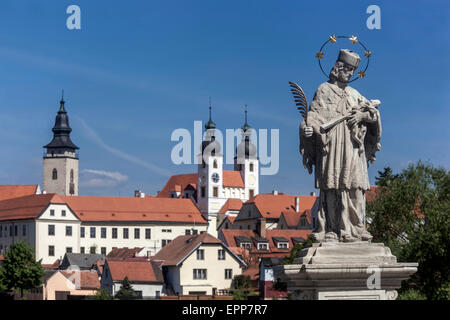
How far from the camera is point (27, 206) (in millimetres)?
157000

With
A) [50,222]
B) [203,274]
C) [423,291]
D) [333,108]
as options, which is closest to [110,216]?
[50,222]

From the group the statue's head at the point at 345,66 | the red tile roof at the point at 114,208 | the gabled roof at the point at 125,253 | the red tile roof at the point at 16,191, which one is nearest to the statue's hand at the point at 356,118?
the statue's head at the point at 345,66

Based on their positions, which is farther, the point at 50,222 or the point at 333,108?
the point at 50,222

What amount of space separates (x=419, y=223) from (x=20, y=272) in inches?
2639

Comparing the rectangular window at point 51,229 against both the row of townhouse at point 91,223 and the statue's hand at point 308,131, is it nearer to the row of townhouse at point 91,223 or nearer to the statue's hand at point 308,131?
the row of townhouse at point 91,223

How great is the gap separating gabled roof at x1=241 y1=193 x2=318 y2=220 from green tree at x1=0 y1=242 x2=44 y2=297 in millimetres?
85365

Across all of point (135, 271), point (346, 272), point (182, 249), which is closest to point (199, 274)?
point (182, 249)

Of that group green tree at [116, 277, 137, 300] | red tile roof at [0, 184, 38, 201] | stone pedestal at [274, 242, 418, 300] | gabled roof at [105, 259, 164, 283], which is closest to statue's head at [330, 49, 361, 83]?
stone pedestal at [274, 242, 418, 300]

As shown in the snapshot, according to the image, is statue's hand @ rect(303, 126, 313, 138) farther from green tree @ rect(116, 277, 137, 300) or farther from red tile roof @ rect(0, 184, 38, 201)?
red tile roof @ rect(0, 184, 38, 201)

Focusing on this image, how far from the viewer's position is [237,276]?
96375 mm

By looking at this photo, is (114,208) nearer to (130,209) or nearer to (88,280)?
(130,209)

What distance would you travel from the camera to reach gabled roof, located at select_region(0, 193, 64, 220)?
151750 millimetres
